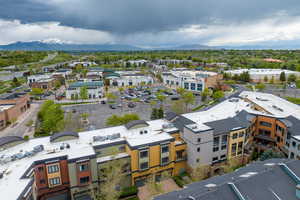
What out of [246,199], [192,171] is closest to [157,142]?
[192,171]

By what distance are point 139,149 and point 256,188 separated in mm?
15682

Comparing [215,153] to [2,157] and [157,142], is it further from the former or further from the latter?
[2,157]

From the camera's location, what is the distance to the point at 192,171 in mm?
33000

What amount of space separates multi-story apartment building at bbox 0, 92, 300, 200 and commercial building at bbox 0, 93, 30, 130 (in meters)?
29.0

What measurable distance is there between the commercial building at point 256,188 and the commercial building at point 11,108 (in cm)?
5206

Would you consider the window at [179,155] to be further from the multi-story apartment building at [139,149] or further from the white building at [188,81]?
the white building at [188,81]

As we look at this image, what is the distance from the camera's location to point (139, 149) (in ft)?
98.1

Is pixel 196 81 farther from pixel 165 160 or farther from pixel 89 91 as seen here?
pixel 165 160

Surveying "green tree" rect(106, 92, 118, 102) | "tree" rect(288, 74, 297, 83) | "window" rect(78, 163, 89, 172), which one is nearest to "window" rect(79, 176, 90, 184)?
"window" rect(78, 163, 89, 172)

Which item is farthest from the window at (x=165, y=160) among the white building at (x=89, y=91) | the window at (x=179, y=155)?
the white building at (x=89, y=91)

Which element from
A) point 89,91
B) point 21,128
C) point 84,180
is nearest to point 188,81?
point 89,91

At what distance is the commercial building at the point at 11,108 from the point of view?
54075 millimetres

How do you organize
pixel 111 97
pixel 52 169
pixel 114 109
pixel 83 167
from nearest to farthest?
pixel 52 169, pixel 83 167, pixel 114 109, pixel 111 97

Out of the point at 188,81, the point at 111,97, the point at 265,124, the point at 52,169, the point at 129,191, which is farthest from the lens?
the point at 188,81
